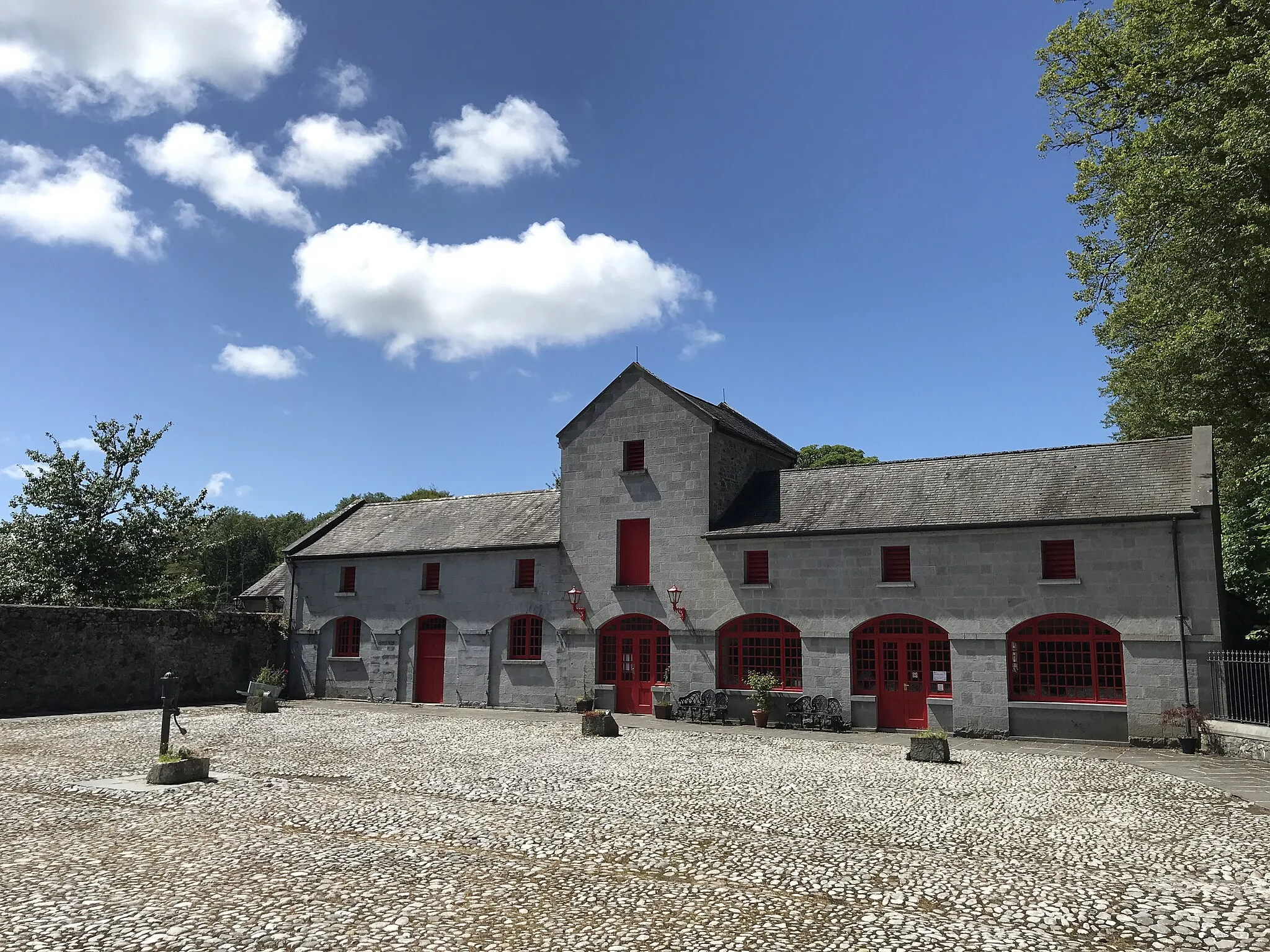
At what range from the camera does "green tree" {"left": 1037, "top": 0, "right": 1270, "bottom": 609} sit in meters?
17.9

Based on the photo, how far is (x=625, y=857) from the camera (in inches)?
334

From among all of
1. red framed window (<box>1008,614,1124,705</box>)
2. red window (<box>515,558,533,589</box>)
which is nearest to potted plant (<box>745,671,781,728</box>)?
red framed window (<box>1008,614,1124,705</box>)

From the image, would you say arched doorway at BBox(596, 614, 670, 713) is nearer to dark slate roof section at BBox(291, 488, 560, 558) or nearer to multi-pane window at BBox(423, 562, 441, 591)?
dark slate roof section at BBox(291, 488, 560, 558)

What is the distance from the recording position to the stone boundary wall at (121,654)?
2206 cm

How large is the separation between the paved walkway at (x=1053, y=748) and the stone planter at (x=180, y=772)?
31.9 feet

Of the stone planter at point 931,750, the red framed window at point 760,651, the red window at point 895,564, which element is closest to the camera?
the stone planter at point 931,750

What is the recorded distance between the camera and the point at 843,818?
10383 millimetres

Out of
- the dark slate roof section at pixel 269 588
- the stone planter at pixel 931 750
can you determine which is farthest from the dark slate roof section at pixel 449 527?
the stone planter at pixel 931 750

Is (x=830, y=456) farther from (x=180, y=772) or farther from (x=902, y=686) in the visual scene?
(x=180, y=772)

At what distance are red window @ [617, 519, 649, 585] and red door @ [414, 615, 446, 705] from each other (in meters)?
6.22

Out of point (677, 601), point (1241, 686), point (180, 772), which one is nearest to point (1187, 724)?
point (1241, 686)

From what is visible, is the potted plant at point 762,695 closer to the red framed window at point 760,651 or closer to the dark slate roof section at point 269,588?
the red framed window at point 760,651

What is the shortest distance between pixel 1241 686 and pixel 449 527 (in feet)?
70.0

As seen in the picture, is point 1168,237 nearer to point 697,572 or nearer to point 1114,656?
point 1114,656
